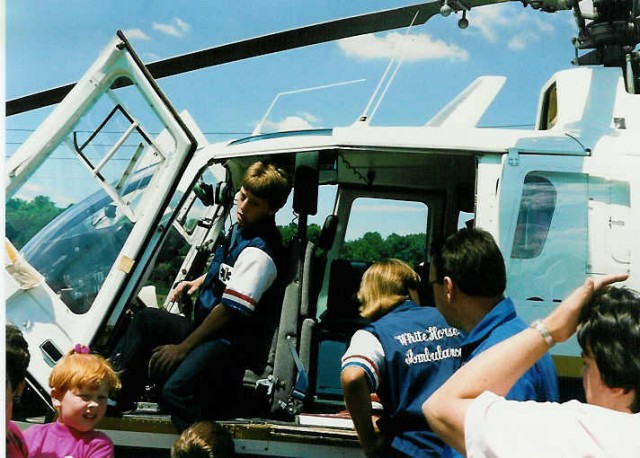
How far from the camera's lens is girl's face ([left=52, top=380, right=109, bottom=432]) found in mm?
2605

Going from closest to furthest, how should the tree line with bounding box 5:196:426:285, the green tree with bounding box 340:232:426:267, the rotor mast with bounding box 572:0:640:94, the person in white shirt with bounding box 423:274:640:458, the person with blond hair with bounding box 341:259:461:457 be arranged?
1. the person in white shirt with bounding box 423:274:640:458
2. the person with blond hair with bounding box 341:259:461:457
3. the tree line with bounding box 5:196:426:285
4. the rotor mast with bounding box 572:0:640:94
5. the green tree with bounding box 340:232:426:267

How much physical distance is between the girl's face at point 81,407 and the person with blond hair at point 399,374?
3.02 ft

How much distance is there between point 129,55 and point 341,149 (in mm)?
1201

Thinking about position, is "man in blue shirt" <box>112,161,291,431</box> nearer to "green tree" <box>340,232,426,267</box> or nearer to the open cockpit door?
the open cockpit door

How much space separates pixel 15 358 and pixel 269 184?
1536 mm

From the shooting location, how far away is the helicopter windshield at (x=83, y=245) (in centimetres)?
352

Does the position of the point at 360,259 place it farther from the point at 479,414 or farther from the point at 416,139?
the point at 479,414

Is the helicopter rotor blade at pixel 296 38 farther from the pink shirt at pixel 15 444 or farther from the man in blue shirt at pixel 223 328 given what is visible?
the pink shirt at pixel 15 444

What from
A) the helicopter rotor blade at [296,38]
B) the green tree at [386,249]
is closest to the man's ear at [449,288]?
the helicopter rotor blade at [296,38]

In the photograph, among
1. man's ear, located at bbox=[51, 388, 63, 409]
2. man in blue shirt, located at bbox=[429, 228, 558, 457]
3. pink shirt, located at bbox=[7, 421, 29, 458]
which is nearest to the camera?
man in blue shirt, located at bbox=[429, 228, 558, 457]

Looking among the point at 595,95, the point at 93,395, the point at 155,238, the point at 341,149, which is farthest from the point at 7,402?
the point at 595,95

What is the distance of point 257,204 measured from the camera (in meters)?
3.51

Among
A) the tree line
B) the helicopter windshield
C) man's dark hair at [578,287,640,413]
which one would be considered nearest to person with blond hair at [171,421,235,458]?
the helicopter windshield

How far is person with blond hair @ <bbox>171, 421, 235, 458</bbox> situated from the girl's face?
32cm
